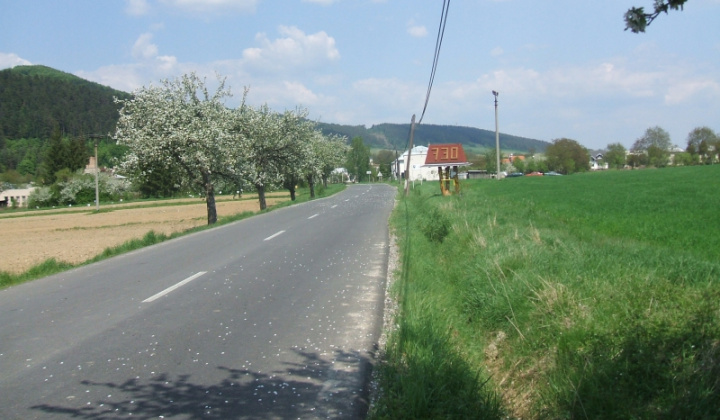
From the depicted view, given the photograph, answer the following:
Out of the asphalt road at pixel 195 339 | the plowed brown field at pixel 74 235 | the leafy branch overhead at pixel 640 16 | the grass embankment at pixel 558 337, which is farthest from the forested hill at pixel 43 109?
the leafy branch overhead at pixel 640 16

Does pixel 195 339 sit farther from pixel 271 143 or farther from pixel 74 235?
pixel 271 143

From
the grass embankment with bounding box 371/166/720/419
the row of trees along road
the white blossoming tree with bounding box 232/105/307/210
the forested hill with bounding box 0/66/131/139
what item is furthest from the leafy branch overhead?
the forested hill with bounding box 0/66/131/139

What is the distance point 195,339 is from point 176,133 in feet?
68.1

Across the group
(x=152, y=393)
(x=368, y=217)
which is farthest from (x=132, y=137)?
(x=152, y=393)

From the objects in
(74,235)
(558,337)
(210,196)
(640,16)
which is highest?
(640,16)

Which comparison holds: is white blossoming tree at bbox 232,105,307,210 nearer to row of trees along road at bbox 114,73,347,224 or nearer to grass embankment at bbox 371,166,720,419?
row of trees along road at bbox 114,73,347,224

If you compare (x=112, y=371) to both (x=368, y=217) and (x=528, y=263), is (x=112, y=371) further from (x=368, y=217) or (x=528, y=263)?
(x=368, y=217)

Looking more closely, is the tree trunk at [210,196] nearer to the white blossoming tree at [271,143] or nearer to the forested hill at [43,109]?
the white blossoming tree at [271,143]

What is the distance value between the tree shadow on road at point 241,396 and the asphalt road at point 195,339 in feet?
0.05

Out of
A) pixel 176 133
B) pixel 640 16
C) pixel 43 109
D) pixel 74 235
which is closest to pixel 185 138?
pixel 176 133

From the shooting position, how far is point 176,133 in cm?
2581

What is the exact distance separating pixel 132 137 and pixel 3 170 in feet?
388

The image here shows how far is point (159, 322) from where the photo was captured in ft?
23.9

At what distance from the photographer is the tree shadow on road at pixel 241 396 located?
4.48 metres
